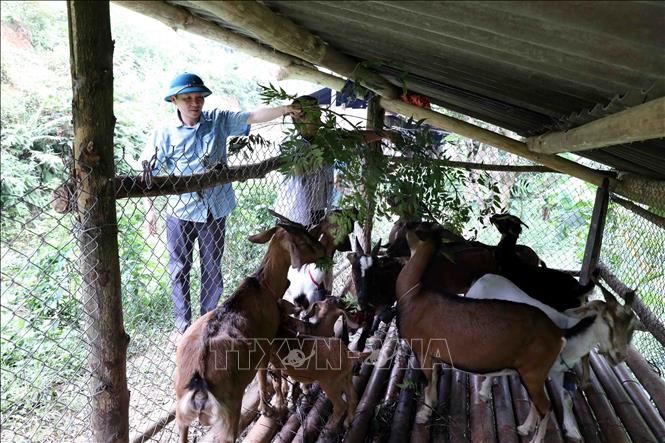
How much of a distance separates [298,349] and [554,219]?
28.8 feet

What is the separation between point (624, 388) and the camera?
12.9ft

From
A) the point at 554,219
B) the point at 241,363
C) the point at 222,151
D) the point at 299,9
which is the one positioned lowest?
the point at 554,219

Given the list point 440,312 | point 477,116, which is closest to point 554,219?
point 477,116

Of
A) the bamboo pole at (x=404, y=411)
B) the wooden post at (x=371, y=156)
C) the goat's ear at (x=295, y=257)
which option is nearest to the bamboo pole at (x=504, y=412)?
the bamboo pole at (x=404, y=411)

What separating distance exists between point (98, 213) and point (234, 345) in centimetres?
96

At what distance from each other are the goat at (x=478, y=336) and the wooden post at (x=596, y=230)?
5.88ft

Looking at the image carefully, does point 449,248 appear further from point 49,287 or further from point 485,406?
point 49,287

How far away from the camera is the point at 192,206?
3.67 meters

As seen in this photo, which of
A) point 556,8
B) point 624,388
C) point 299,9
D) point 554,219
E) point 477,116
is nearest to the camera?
point 556,8

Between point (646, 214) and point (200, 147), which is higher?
point (200, 147)

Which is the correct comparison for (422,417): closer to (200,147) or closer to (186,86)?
(200,147)

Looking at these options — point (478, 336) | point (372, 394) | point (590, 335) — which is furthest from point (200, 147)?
point (590, 335)

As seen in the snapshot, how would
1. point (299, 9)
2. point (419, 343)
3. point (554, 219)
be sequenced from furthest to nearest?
1. point (554, 219)
2. point (419, 343)
3. point (299, 9)

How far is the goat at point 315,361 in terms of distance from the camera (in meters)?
3.05
